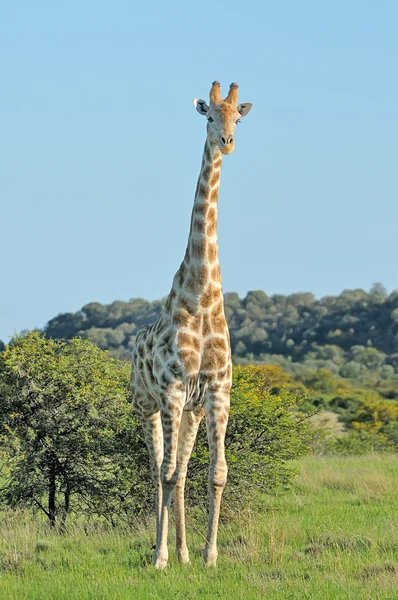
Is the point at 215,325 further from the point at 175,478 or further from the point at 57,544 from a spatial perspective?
the point at 57,544

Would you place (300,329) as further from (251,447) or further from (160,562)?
(160,562)

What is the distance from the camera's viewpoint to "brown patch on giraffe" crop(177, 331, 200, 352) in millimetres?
9484

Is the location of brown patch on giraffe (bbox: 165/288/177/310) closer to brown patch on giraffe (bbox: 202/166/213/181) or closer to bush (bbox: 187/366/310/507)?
brown patch on giraffe (bbox: 202/166/213/181)

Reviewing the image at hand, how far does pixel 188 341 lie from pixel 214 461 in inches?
47.6

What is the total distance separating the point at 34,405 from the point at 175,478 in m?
4.54

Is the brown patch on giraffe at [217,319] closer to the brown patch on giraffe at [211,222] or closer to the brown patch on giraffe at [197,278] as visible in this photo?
the brown patch on giraffe at [197,278]

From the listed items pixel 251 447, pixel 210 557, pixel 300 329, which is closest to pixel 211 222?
pixel 210 557

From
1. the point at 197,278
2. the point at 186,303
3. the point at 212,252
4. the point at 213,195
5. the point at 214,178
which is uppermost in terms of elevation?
the point at 214,178

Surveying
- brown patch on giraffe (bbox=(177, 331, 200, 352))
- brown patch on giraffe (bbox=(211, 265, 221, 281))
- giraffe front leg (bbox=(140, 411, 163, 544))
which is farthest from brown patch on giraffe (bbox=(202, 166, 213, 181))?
giraffe front leg (bbox=(140, 411, 163, 544))

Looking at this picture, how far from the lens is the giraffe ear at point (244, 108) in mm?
9812

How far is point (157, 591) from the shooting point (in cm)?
846

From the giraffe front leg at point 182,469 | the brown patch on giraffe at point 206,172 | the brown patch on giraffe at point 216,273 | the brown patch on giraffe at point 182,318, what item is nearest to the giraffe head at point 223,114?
the brown patch on giraffe at point 206,172

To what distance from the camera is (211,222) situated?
9836 millimetres

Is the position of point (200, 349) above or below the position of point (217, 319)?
below
